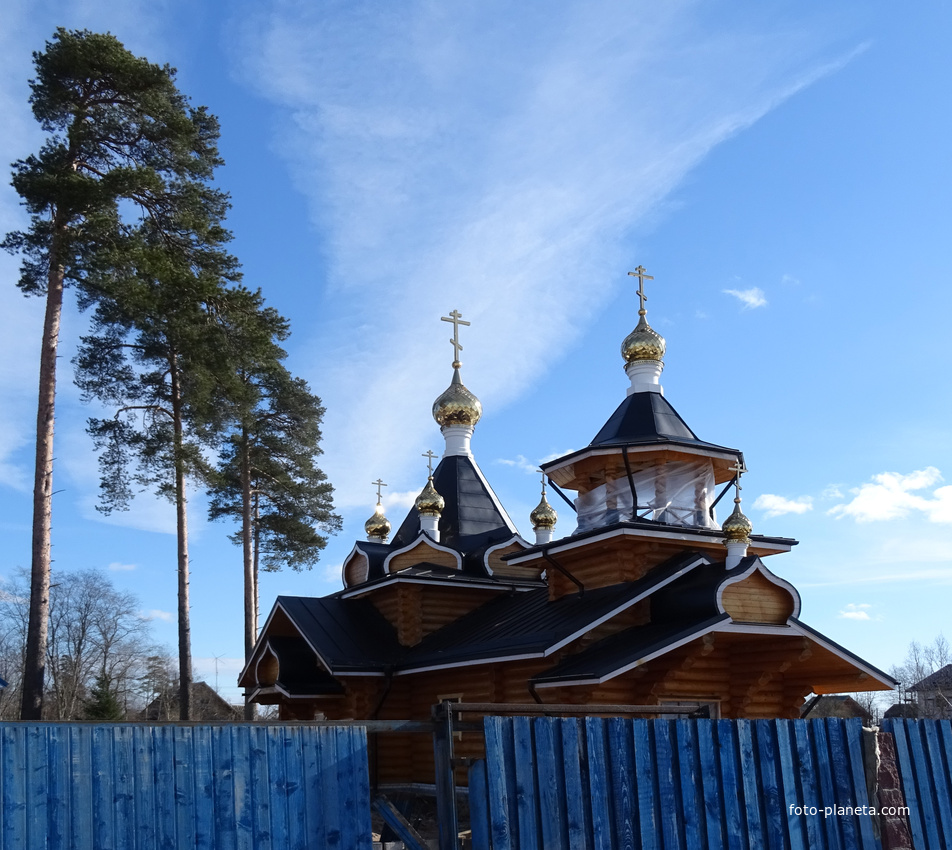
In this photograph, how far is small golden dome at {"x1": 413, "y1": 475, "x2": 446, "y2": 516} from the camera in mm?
15938

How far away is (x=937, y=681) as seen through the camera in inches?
1719

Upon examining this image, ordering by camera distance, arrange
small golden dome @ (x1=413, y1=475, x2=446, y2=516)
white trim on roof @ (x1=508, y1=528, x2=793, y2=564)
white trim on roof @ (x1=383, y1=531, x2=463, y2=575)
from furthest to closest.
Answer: small golden dome @ (x1=413, y1=475, x2=446, y2=516)
white trim on roof @ (x1=383, y1=531, x2=463, y2=575)
white trim on roof @ (x1=508, y1=528, x2=793, y2=564)

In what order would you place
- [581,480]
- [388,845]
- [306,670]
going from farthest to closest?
[306,670] < [581,480] < [388,845]

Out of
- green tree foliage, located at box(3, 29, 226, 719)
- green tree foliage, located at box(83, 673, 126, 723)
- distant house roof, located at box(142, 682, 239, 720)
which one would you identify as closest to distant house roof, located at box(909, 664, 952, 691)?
distant house roof, located at box(142, 682, 239, 720)

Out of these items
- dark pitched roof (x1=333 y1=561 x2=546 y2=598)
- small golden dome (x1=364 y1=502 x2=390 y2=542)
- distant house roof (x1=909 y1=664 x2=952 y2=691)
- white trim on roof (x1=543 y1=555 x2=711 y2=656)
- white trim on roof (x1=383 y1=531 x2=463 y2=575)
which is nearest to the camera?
white trim on roof (x1=543 y1=555 x2=711 y2=656)

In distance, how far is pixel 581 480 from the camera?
13.3m

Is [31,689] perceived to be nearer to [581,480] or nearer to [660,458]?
[581,480]

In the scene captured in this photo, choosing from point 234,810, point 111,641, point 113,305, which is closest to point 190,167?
point 113,305

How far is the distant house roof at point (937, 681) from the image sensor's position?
42.6 m

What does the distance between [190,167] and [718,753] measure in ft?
43.7

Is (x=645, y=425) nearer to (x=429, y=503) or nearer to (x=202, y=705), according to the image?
(x=429, y=503)

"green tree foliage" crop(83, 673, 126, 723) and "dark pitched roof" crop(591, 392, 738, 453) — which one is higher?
"dark pitched roof" crop(591, 392, 738, 453)

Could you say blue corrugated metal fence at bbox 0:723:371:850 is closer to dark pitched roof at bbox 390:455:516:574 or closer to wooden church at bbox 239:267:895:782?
wooden church at bbox 239:267:895:782

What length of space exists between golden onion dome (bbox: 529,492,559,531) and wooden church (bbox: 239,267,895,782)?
0.04m
